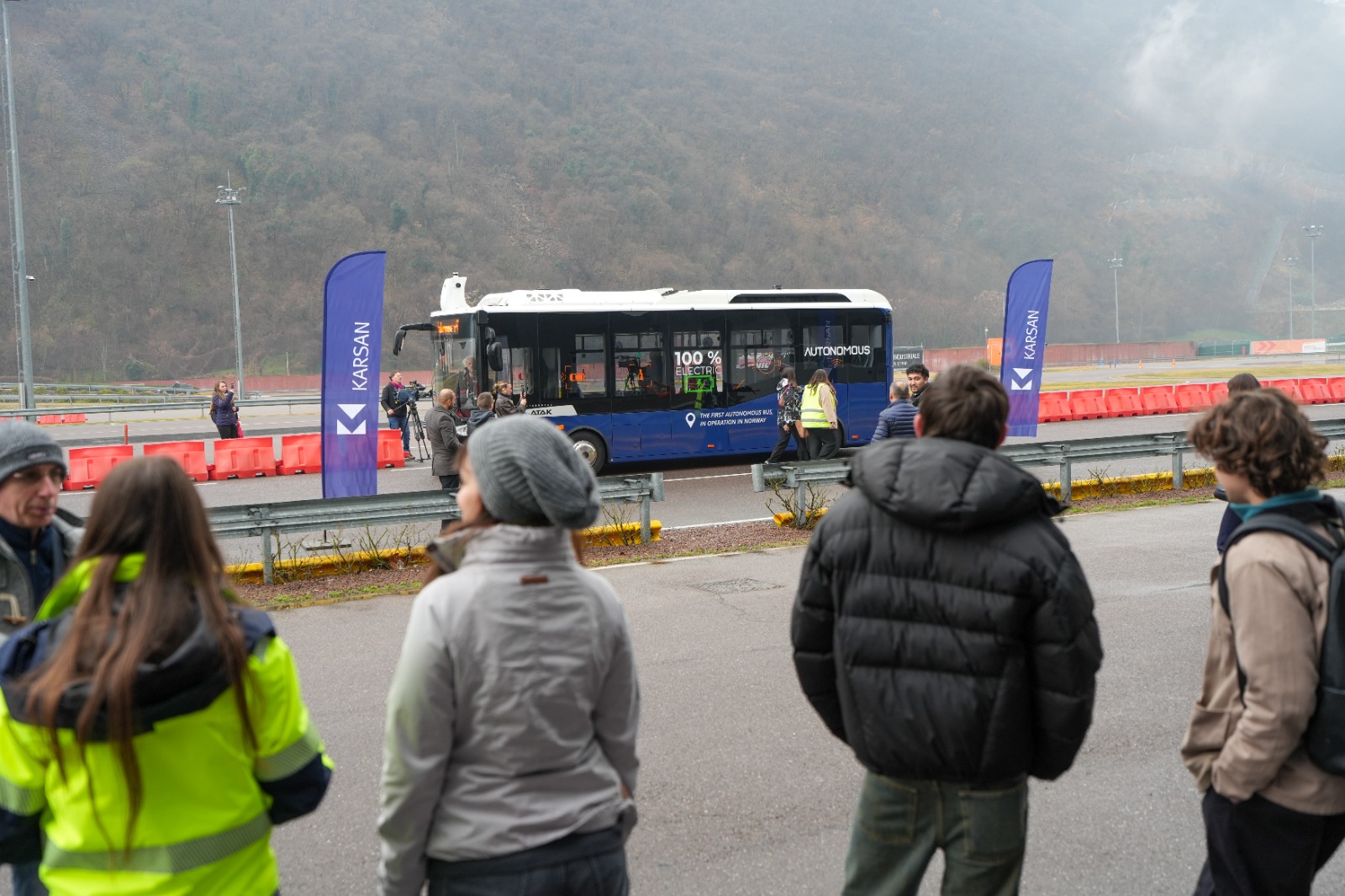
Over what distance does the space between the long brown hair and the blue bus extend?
49.9 ft

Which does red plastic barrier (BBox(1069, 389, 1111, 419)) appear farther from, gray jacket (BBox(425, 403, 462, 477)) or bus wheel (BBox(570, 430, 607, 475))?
gray jacket (BBox(425, 403, 462, 477))

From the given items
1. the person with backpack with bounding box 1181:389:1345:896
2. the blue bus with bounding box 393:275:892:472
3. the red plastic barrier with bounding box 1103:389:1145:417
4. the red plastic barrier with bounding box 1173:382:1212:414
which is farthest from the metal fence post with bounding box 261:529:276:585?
the red plastic barrier with bounding box 1173:382:1212:414

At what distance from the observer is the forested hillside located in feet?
256

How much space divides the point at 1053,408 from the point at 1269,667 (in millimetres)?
27861

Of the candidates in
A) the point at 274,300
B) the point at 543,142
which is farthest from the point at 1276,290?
the point at 274,300

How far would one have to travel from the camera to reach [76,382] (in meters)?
65.6

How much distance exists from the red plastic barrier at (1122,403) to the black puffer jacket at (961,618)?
29.2 metres

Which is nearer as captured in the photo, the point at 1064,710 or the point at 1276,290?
the point at 1064,710

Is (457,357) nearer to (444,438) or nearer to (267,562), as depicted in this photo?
(444,438)

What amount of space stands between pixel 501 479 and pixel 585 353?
1595cm

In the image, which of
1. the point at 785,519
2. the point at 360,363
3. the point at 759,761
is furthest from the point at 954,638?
the point at 360,363

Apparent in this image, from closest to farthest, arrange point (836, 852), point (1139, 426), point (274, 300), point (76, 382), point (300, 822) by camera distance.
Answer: point (836, 852), point (300, 822), point (1139, 426), point (76, 382), point (274, 300)

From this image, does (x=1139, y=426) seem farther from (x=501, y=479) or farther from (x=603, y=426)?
(x=501, y=479)

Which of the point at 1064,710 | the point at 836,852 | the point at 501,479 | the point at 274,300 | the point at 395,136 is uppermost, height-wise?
the point at 395,136
